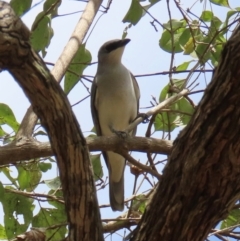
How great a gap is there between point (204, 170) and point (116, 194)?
2.69 meters

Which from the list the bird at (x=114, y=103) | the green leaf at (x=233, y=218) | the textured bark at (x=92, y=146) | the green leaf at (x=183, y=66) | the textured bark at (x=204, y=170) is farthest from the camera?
the bird at (x=114, y=103)

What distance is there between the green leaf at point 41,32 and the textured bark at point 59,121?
1.41 meters

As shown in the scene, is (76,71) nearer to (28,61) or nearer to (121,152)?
(121,152)

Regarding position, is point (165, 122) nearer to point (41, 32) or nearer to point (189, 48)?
point (189, 48)

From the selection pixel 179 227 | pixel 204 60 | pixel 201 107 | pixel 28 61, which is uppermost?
pixel 204 60

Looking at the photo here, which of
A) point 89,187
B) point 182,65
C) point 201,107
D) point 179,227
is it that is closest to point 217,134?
point 201,107

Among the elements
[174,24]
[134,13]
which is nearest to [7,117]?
[134,13]

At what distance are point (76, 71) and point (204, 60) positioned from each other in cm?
85

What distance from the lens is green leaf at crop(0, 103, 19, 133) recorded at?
139 inches

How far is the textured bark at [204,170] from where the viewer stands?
6.80 feet

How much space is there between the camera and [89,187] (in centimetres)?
238

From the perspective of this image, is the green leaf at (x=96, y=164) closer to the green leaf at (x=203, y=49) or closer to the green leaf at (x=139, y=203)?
the green leaf at (x=139, y=203)

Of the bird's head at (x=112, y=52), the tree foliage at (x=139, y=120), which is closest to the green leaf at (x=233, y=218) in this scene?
the tree foliage at (x=139, y=120)

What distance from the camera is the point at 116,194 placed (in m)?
4.80
